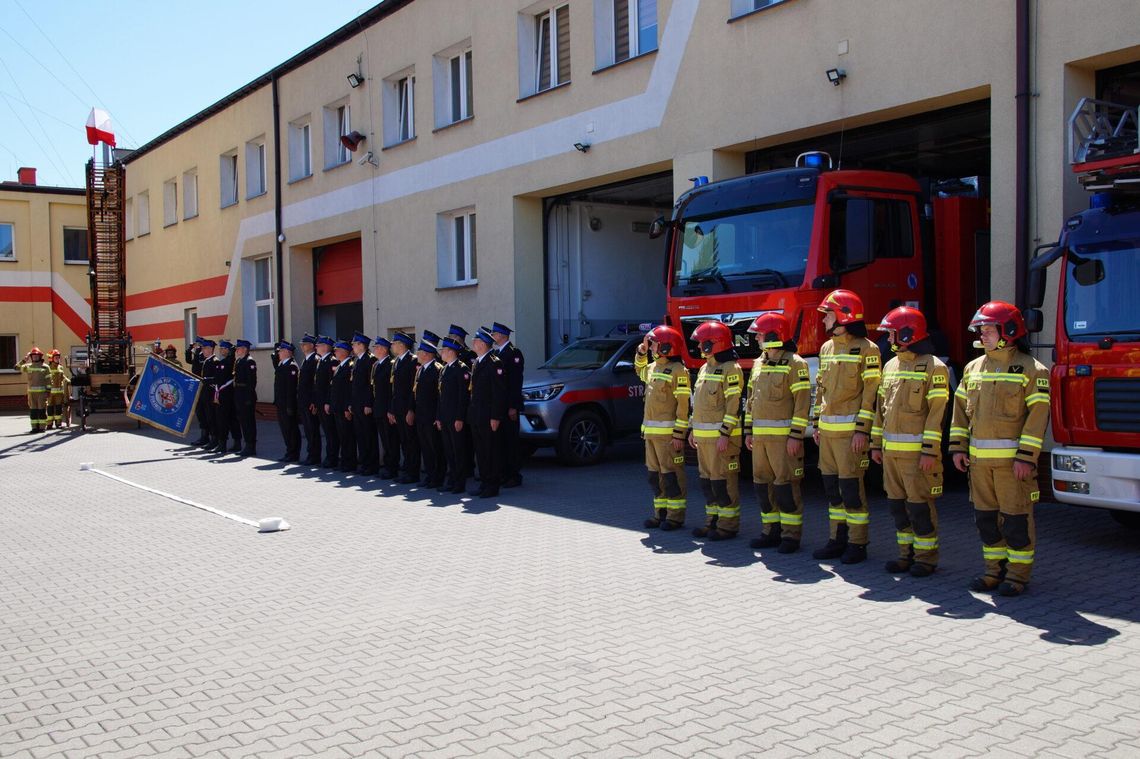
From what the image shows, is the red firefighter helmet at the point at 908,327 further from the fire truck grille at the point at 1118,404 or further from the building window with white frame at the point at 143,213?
the building window with white frame at the point at 143,213

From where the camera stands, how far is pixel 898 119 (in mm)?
11992

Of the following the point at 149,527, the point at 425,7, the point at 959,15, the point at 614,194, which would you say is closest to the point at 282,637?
the point at 149,527

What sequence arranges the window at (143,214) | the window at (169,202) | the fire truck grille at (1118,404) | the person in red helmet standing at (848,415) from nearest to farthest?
the fire truck grille at (1118,404) < the person in red helmet standing at (848,415) < the window at (169,202) < the window at (143,214)

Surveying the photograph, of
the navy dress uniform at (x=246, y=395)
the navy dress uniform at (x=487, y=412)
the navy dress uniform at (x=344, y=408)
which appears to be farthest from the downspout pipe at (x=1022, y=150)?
the navy dress uniform at (x=246, y=395)

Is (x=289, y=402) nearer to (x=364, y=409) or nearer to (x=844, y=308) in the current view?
(x=364, y=409)

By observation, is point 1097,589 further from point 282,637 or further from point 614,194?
point 614,194

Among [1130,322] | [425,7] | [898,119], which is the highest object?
[425,7]

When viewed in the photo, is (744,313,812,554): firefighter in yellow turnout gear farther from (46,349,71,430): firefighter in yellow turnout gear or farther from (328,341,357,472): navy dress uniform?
(46,349,71,430): firefighter in yellow turnout gear

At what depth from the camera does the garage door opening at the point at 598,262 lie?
1756 cm

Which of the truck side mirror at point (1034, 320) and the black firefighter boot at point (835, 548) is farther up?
the truck side mirror at point (1034, 320)

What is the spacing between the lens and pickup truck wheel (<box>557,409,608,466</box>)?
1338cm

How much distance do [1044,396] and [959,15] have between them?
5938 millimetres

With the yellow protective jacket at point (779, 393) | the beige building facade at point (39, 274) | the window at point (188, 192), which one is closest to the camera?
the yellow protective jacket at point (779, 393)

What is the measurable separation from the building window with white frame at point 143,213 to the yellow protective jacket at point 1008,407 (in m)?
31.6
